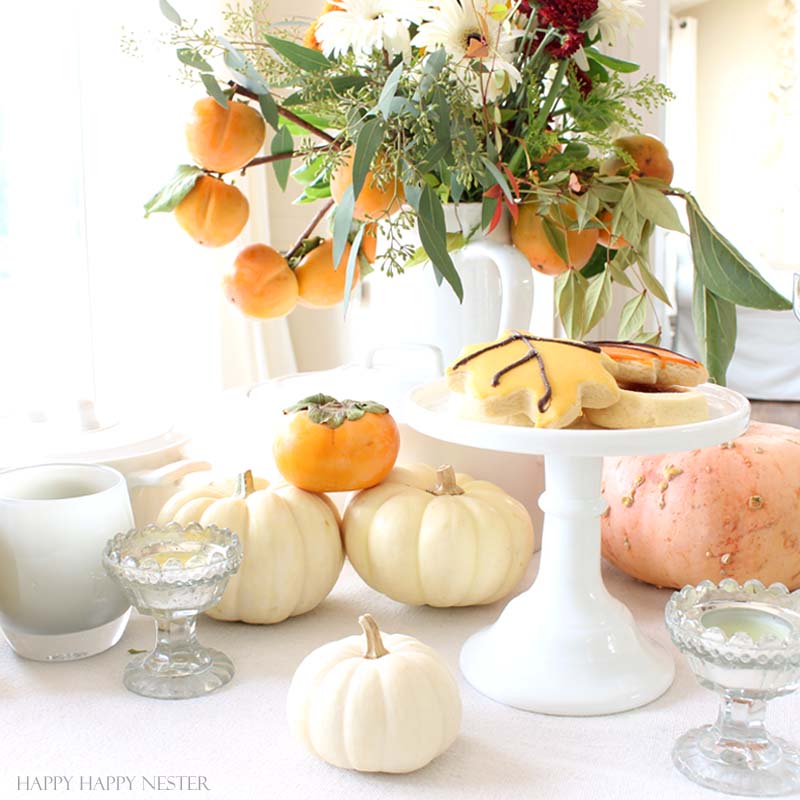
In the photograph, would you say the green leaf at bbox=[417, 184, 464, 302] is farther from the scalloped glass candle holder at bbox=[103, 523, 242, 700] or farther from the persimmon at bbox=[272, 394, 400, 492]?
the scalloped glass candle holder at bbox=[103, 523, 242, 700]

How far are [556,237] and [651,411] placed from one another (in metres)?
0.32

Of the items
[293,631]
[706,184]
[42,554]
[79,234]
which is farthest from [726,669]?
[706,184]

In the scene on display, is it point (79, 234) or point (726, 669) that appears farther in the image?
point (79, 234)

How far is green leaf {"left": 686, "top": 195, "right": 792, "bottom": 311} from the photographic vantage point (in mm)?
925

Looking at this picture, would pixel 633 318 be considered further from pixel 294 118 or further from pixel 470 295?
pixel 294 118

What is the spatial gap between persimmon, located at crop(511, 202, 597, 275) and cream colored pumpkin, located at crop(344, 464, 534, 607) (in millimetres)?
229

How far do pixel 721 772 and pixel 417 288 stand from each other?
55 cm

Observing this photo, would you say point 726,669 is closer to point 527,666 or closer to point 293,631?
point 527,666

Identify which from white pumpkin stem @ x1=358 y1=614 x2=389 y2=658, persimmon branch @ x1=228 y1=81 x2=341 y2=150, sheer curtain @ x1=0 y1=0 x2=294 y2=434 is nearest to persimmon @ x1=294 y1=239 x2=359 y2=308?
persimmon branch @ x1=228 y1=81 x2=341 y2=150

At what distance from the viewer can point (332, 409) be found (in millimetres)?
900

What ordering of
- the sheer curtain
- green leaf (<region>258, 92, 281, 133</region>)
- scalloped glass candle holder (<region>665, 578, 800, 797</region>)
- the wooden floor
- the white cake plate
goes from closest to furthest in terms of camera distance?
1. scalloped glass candle holder (<region>665, 578, 800, 797</region>)
2. the white cake plate
3. green leaf (<region>258, 92, 281, 133</region>)
4. the sheer curtain
5. the wooden floor

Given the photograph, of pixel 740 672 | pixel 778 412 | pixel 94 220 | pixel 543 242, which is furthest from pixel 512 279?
pixel 778 412

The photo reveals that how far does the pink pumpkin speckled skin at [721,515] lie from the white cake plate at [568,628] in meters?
0.13

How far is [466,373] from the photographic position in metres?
0.71
